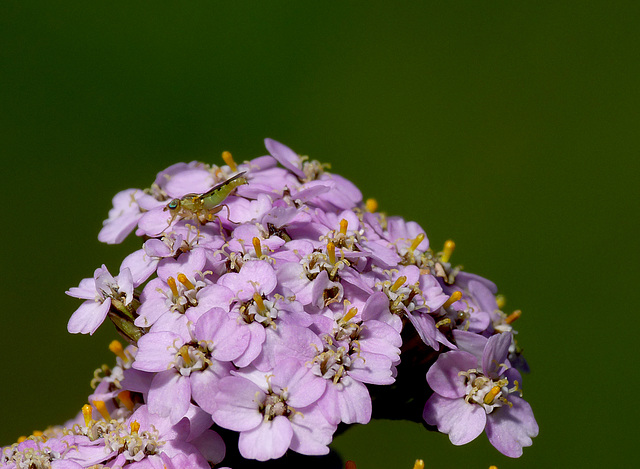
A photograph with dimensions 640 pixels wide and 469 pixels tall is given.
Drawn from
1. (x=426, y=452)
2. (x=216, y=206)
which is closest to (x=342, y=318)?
(x=216, y=206)

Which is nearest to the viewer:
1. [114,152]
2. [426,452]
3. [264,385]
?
[264,385]

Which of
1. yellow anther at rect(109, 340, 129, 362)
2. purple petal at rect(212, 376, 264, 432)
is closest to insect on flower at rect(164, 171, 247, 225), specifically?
yellow anther at rect(109, 340, 129, 362)

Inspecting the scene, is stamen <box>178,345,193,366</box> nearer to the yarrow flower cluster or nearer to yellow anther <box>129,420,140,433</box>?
the yarrow flower cluster

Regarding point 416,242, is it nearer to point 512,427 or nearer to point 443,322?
point 443,322

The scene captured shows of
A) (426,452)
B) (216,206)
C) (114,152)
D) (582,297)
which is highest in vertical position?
(216,206)

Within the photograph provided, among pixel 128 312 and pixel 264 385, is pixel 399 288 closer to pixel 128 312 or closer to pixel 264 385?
pixel 264 385

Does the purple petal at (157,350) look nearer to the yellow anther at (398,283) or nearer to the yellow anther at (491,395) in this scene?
the yellow anther at (398,283)

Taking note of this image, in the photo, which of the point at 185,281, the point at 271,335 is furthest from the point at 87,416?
the point at 271,335
